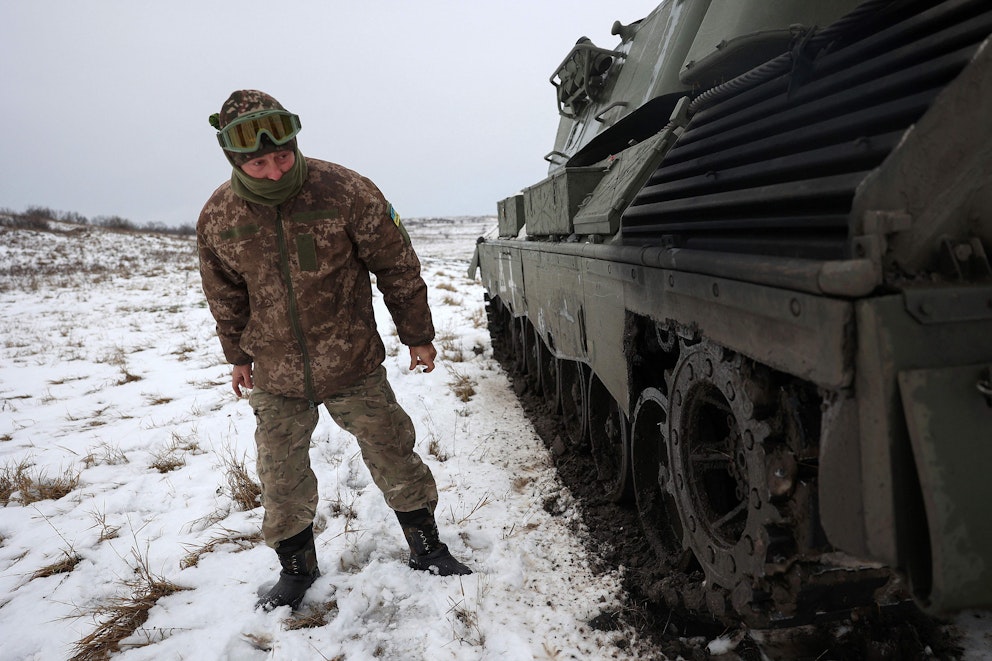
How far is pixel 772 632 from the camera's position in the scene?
2004mm

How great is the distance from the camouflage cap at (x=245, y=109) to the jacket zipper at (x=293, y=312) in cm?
24

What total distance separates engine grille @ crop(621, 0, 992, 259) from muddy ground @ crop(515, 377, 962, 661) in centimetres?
116

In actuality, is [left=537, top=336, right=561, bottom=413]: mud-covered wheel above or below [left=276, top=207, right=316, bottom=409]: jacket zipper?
below

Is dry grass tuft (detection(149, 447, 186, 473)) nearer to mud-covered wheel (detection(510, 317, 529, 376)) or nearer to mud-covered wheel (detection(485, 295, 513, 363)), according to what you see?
mud-covered wheel (detection(510, 317, 529, 376))

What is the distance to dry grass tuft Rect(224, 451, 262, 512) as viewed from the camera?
3.43 metres

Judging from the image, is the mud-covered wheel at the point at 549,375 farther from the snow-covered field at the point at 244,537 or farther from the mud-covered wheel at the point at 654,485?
the mud-covered wheel at the point at 654,485

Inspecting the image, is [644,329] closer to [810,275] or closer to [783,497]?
[783,497]

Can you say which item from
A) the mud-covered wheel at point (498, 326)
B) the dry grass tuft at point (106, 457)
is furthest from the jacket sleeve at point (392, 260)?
the mud-covered wheel at point (498, 326)

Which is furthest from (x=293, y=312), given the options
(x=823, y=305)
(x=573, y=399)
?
(x=573, y=399)

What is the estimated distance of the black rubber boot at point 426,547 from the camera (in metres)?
2.62

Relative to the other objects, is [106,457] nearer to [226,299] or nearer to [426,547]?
[226,299]

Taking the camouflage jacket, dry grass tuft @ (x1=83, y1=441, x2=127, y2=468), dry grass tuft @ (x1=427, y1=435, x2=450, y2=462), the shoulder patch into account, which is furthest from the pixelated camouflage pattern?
dry grass tuft @ (x1=83, y1=441, x2=127, y2=468)

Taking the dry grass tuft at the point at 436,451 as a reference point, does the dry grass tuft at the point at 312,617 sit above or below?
below

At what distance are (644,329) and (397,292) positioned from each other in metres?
1.04
